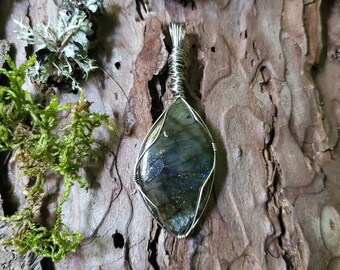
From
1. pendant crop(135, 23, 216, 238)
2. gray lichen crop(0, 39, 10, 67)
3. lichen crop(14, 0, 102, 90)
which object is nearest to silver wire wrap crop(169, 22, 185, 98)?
pendant crop(135, 23, 216, 238)

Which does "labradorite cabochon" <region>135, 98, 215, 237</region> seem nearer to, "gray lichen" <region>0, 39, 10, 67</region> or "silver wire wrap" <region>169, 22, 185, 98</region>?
"silver wire wrap" <region>169, 22, 185, 98</region>

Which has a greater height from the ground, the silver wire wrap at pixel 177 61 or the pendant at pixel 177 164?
the silver wire wrap at pixel 177 61

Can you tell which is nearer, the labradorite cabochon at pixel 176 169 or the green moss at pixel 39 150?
the green moss at pixel 39 150

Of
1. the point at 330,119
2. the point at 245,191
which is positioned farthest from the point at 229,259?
the point at 330,119

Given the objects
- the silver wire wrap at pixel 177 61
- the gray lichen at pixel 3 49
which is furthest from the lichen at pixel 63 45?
the silver wire wrap at pixel 177 61

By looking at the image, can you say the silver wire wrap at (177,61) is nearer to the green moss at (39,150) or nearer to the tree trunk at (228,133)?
the tree trunk at (228,133)

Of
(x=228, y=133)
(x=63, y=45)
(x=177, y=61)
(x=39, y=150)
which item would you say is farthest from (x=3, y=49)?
(x=228, y=133)
